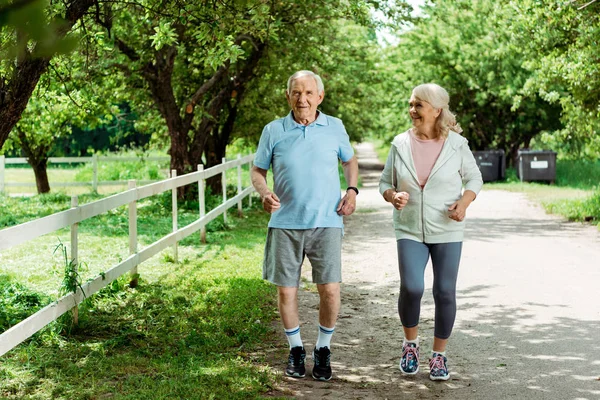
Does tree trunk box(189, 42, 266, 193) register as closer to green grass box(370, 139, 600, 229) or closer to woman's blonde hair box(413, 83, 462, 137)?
green grass box(370, 139, 600, 229)

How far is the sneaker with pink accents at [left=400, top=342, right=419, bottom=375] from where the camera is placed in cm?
554

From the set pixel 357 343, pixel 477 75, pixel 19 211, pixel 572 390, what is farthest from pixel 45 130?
pixel 572 390

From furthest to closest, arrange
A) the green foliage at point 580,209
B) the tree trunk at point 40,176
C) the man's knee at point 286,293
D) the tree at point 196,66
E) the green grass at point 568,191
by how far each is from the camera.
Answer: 1. the tree trunk at point 40,176
2. the green grass at point 568,191
3. the green foliage at point 580,209
4. the tree at point 196,66
5. the man's knee at point 286,293

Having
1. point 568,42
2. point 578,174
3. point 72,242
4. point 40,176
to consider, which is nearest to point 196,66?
point 40,176

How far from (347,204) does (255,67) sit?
47.9ft

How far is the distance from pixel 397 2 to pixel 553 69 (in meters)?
2.95

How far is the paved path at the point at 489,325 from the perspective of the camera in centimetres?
532

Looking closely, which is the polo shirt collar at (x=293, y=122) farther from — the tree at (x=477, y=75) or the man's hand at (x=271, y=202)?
the tree at (x=477, y=75)

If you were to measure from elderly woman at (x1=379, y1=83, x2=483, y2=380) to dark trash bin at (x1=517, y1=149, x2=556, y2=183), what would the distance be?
23.1m

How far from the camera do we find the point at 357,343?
21.7 ft

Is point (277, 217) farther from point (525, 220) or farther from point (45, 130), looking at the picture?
point (45, 130)

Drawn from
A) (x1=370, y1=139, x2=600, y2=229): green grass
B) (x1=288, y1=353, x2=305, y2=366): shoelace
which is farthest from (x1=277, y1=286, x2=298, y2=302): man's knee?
(x1=370, y1=139, x2=600, y2=229): green grass

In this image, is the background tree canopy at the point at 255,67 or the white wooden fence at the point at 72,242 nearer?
the white wooden fence at the point at 72,242

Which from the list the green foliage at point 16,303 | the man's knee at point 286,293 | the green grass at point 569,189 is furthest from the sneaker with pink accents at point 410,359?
the green grass at point 569,189
